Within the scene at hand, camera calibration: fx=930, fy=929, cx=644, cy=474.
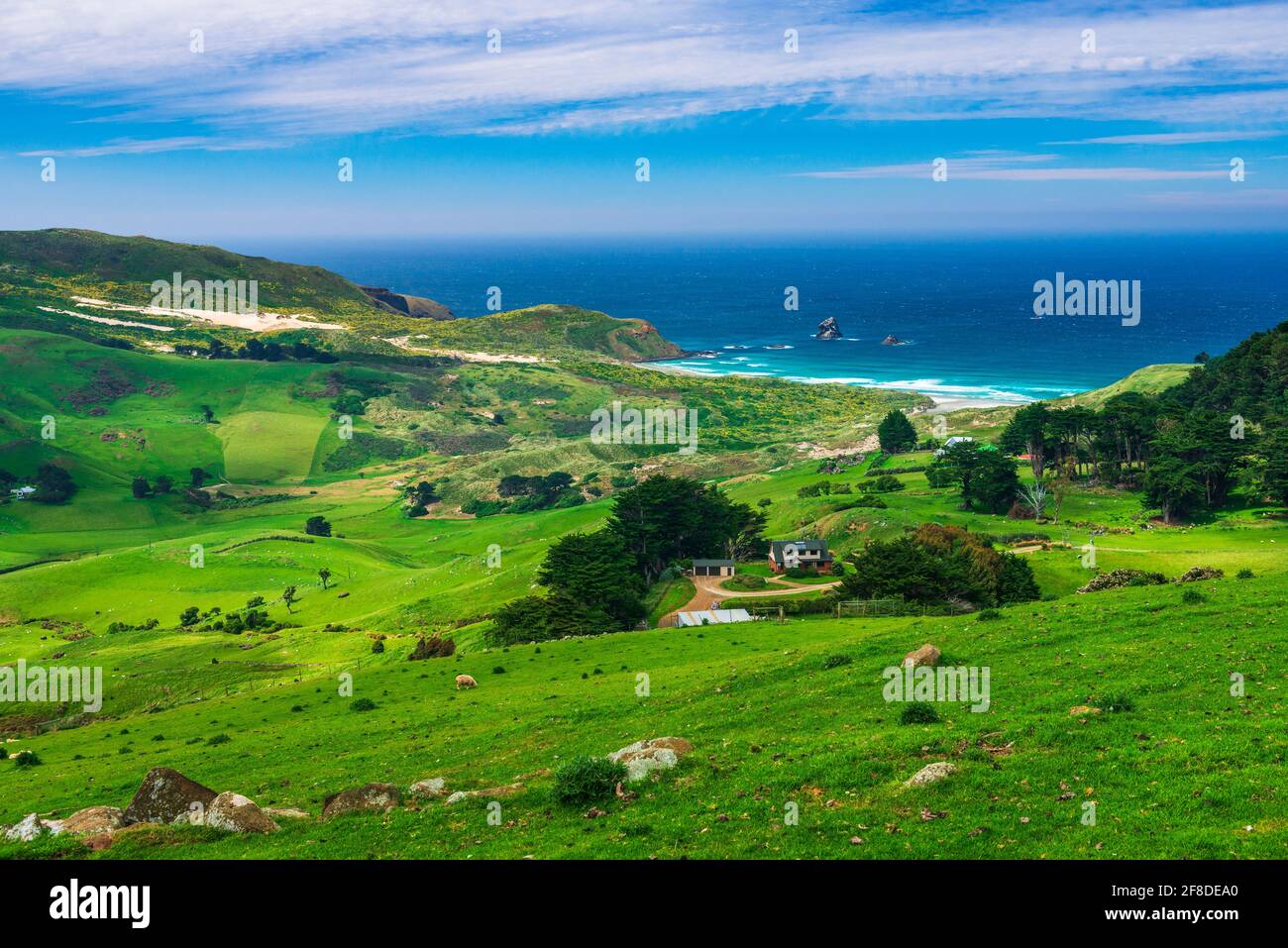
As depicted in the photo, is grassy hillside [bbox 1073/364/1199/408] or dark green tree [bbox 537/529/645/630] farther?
grassy hillside [bbox 1073/364/1199/408]

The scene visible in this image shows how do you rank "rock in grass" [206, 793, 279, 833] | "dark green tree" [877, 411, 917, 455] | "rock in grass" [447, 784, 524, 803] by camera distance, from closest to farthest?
"rock in grass" [206, 793, 279, 833]
"rock in grass" [447, 784, 524, 803]
"dark green tree" [877, 411, 917, 455]

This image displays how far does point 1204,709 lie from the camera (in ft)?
83.5

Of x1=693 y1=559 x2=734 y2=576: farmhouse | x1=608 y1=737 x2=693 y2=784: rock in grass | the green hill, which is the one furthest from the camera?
the green hill

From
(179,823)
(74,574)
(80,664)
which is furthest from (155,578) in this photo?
(179,823)

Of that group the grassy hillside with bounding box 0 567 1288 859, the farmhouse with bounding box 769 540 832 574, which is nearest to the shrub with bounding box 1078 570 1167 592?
the grassy hillside with bounding box 0 567 1288 859

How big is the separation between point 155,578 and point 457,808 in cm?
10789

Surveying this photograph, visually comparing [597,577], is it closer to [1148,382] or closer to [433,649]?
[433,649]

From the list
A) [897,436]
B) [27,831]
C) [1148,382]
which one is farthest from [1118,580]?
[1148,382]

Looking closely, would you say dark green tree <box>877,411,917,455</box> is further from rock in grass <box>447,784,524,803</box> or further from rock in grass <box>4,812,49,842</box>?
rock in grass <box>4,812,49,842</box>

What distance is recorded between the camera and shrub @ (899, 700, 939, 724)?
27625mm

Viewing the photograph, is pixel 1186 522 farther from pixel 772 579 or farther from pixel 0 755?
pixel 0 755

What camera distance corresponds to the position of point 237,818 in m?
23.9

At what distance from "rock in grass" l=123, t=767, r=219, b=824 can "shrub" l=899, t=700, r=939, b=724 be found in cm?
1964

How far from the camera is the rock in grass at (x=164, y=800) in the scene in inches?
963
